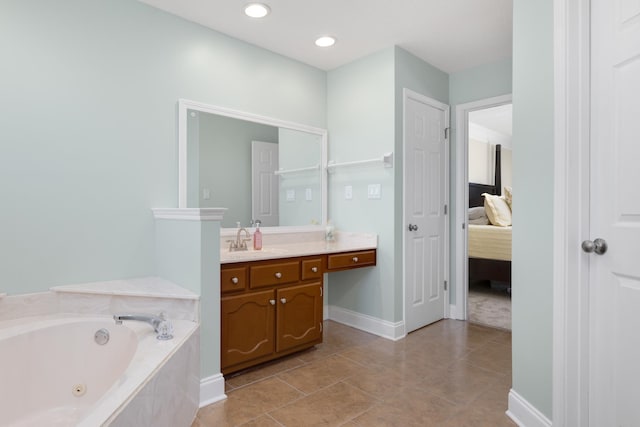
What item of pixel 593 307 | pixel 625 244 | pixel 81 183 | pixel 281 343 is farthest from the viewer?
pixel 281 343

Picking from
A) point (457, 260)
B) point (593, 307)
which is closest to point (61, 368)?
point (593, 307)

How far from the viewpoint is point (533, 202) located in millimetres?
1731

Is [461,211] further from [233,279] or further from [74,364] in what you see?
[74,364]

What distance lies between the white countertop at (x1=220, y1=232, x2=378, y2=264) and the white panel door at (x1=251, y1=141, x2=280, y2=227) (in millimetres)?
258

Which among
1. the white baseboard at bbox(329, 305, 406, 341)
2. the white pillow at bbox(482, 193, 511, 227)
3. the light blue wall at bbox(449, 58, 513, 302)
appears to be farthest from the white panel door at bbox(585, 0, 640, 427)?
the white pillow at bbox(482, 193, 511, 227)

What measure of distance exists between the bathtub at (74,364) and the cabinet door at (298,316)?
0.71m

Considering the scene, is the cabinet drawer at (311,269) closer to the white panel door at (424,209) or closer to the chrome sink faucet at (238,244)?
the chrome sink faucet at (238,244)

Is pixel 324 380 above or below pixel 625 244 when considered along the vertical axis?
below

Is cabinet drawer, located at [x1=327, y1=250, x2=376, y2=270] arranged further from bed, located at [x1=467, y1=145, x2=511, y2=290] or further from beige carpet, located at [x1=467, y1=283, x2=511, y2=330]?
bed, located at [x1=467, y1=145, x2=511, y2=290]

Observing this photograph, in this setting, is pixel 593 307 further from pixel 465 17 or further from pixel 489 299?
pixel 489 299

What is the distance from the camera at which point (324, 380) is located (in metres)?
2.30

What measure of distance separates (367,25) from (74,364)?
9.25 ft

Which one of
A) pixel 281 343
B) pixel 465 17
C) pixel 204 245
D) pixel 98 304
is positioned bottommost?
pixel 281 343

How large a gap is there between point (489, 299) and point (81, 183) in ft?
14.0
